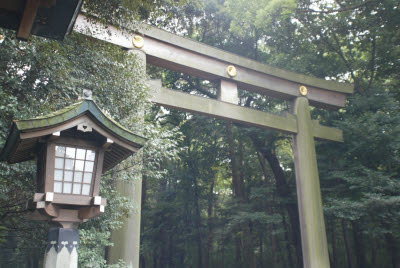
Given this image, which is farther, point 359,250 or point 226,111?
point 359,250

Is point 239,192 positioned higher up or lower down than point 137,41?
lower down

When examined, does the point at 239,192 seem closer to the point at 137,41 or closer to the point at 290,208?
the point at 290,208

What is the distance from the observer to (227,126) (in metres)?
12.1

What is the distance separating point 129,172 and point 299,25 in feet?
26.6

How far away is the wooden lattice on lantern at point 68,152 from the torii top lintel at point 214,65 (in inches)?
80.2

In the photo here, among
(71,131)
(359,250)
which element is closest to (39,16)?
(71,131)

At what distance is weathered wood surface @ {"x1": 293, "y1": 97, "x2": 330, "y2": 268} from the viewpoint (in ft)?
23.0

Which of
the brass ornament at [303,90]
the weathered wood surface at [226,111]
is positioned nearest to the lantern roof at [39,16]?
the weathered wood surface at [226,111]

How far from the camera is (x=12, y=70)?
4.05 m

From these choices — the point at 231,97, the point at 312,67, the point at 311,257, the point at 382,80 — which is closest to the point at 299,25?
the point at 312,67

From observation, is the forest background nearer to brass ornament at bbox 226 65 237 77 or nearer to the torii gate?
the torii gate

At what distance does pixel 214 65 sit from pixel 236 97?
31.3 inches

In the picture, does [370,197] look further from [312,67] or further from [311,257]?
[312,67]

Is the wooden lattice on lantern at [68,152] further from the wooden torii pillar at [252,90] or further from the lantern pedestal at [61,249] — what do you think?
the wooden torii pillar at [252,90]
